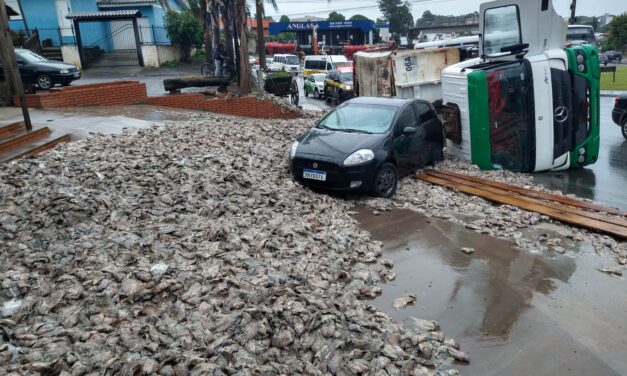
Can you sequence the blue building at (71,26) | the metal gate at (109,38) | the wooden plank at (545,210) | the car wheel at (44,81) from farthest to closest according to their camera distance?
the blue building at (71,26), the metal gate at (109,38), the car wheel at (44,81), the wooden plank at (545,210)

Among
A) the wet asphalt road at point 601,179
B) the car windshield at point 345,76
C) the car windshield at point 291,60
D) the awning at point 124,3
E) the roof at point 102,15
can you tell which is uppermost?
the awning at point 124,3

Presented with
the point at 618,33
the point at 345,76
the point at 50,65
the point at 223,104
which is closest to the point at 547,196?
the point at 223,104

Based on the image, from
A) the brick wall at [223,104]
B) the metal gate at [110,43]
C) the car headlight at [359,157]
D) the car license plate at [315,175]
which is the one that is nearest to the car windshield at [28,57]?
the brick wall at [223,104]

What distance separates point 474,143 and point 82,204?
24.9ft

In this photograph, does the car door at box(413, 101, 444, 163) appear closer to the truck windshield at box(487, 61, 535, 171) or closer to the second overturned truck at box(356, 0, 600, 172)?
the second overturned truck at box(356, 0, 600, 172)

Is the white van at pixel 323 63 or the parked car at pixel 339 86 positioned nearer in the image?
the parked car at pixel 339 86

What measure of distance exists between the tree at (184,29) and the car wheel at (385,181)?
29.8 meters

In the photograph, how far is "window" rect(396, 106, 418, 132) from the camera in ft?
28.6

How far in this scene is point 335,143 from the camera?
26.8 ft

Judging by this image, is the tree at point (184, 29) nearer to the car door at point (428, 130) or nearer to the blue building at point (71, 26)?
the blue building at point (71, 26)

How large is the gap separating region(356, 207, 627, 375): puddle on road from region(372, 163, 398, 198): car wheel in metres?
1.31

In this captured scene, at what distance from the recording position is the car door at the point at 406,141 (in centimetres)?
853

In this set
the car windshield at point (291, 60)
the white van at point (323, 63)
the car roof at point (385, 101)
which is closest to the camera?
the car roof at point (385, 101)

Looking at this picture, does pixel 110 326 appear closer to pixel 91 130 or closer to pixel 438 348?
pixel 438 348
